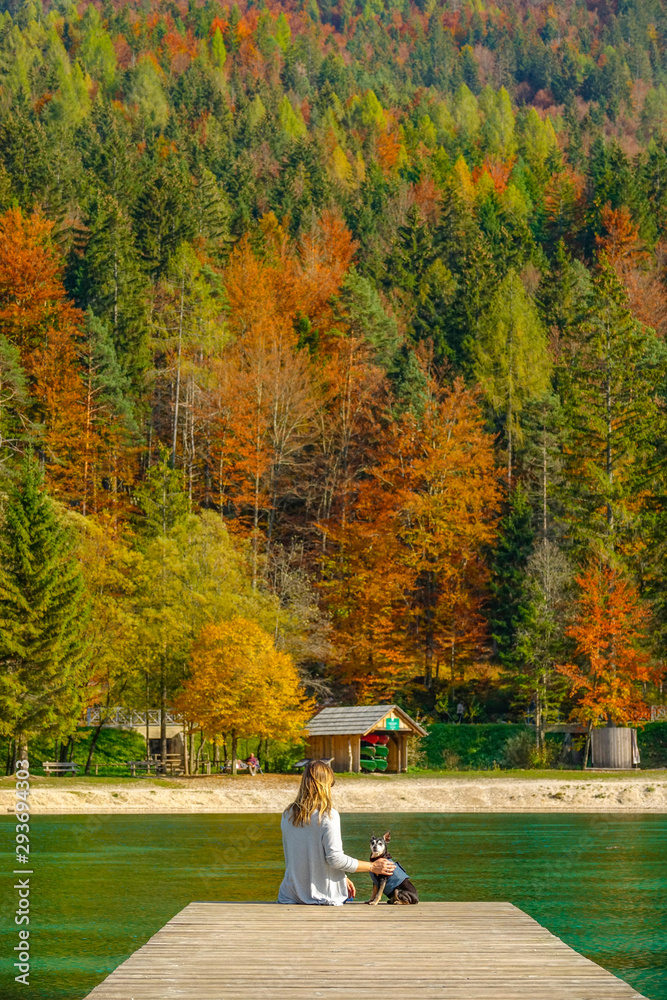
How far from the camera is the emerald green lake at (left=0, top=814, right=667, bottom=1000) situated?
15.9 meters

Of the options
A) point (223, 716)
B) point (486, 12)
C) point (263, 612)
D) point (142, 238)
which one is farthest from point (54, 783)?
point (486, 12)

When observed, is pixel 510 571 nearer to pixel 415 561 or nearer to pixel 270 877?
pixel 415 561

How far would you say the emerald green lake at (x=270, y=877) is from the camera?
1588cm

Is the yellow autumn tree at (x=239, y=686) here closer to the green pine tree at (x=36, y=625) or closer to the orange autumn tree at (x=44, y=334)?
the green pine tree at (x=36, y=625)

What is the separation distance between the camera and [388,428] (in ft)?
256

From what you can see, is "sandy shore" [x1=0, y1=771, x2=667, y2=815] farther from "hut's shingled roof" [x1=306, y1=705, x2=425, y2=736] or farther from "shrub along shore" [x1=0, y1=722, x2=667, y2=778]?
"shrub along shore" [x1=0, y1=722, x2=667, y2=778]

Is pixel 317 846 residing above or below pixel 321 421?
below

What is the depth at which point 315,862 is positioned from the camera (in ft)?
38.8

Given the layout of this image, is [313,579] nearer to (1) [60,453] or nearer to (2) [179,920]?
(1) [60,453]

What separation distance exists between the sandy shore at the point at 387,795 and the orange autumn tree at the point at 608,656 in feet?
18.7

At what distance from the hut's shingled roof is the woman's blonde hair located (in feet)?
149

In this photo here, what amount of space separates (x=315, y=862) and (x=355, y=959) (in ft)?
6.55

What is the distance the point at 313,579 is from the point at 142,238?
111ft

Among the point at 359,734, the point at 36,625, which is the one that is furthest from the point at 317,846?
the point at 359,734
